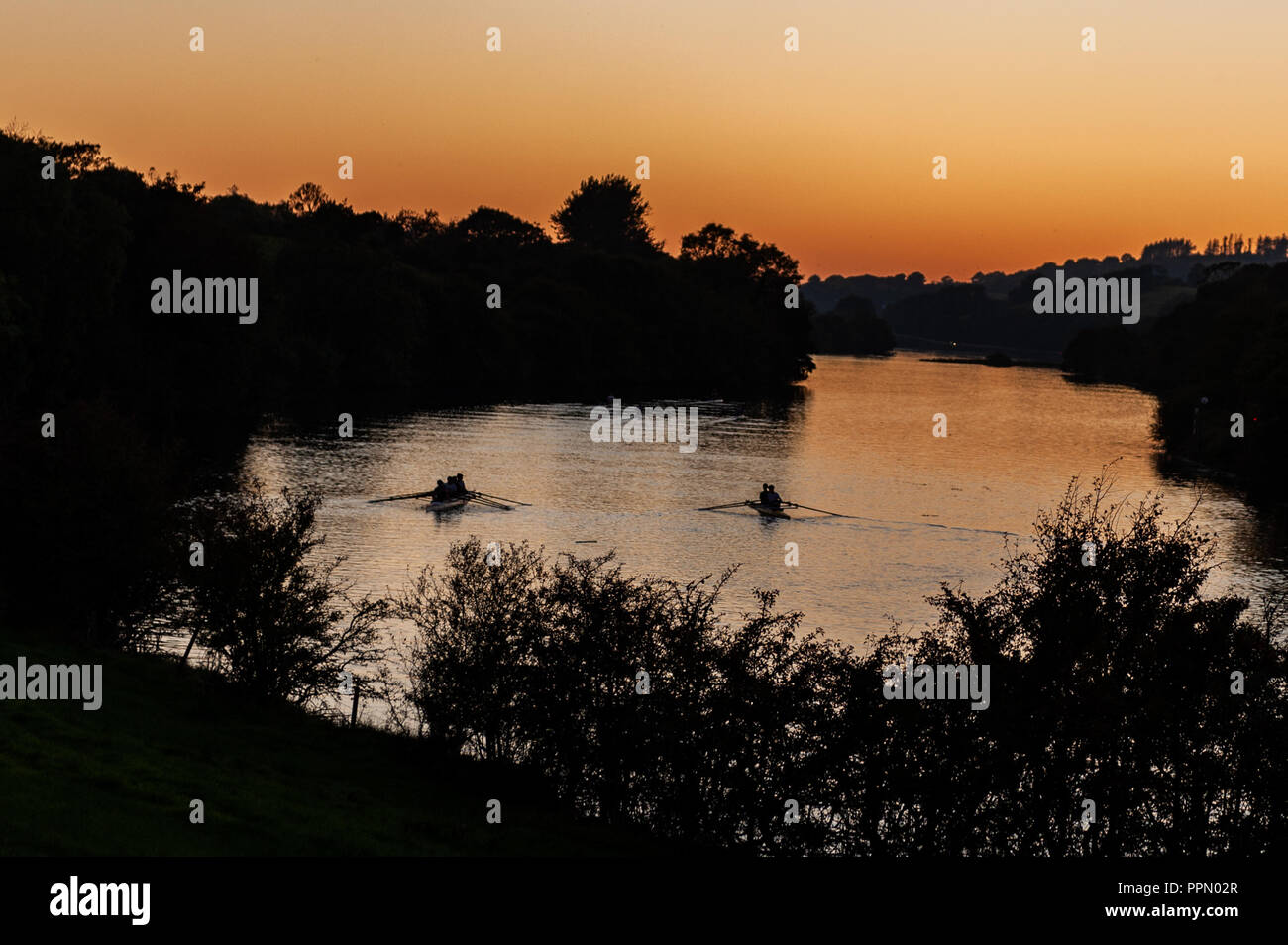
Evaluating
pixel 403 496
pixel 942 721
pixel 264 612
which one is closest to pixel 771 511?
pixel 403 496

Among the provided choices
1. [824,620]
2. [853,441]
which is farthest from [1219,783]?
[853,441]

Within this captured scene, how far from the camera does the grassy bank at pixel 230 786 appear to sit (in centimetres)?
2381

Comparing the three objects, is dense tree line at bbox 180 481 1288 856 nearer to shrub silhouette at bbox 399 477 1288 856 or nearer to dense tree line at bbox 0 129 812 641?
shrub silhouette at bbox 399 477 1288 856

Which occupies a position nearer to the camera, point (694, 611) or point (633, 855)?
point (633, 855)

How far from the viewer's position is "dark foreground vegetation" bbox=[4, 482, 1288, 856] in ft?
85.0

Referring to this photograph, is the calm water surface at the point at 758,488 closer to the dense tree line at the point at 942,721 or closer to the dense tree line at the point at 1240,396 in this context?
the dense tree line at the point at 1240,396

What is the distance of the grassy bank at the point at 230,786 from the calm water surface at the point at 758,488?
23.4 m

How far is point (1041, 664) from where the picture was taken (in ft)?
90.0

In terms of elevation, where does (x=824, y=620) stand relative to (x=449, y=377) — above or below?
below

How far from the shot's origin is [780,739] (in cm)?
Answer: 2831

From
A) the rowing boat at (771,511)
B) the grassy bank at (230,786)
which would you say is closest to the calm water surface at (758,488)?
the rowing boat at (771,511)

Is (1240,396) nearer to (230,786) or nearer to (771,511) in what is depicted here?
(771,511)
